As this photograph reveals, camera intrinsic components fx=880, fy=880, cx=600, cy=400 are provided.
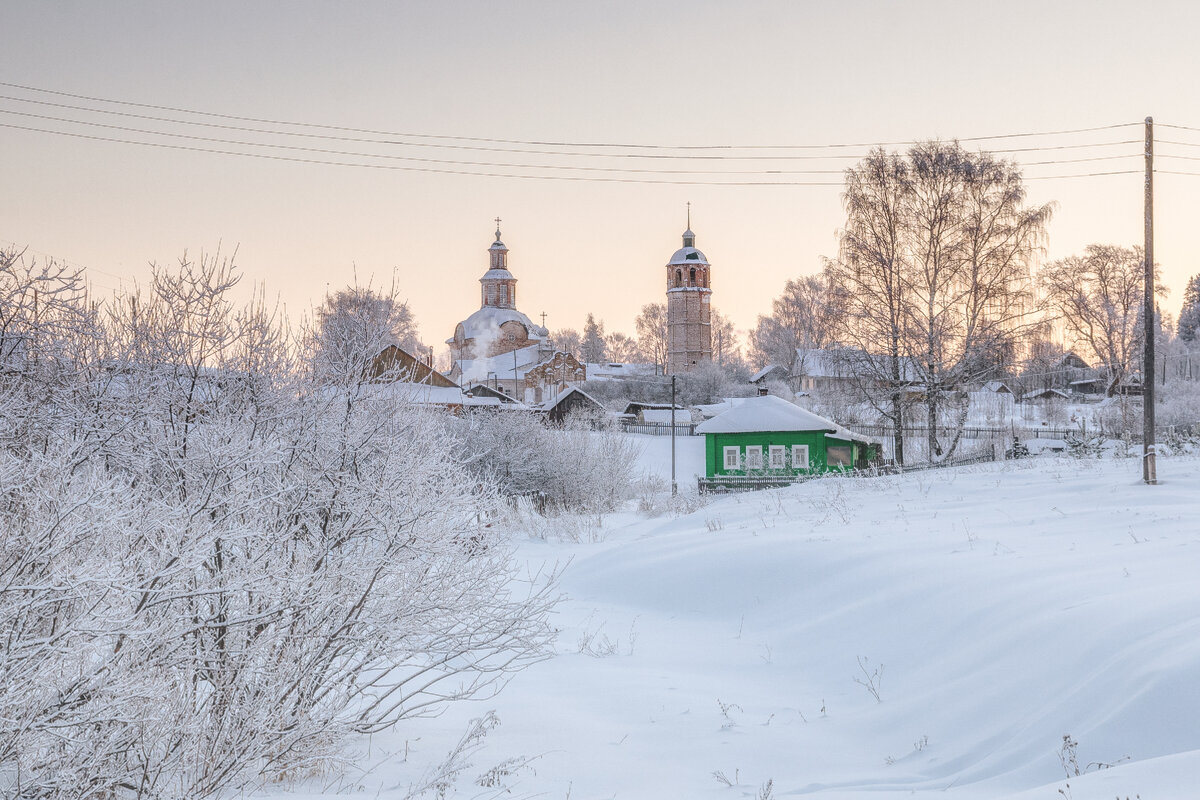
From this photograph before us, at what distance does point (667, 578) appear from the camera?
12.1 m

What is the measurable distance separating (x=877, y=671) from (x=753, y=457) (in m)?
19.9

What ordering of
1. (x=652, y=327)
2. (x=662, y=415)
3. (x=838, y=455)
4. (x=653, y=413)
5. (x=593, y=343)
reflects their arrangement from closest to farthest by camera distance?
(x=838, y=455), (x=662, y=415), (x=653, y=413), (x=652, y=327), (x=593, y=343)

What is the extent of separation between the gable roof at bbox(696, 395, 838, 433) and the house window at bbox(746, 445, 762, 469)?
59cm

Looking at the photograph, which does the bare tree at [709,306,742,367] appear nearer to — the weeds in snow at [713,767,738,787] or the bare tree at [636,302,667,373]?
the bare tree at [636,302,667,373]

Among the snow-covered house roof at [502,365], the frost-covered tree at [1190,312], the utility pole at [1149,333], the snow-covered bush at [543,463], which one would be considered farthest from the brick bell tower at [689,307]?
the utility pole at [1149,333]

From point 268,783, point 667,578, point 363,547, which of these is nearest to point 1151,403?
point 667,578

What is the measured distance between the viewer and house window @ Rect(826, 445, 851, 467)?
26562mm

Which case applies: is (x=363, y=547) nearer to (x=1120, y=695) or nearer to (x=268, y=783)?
(x=268, y=783)

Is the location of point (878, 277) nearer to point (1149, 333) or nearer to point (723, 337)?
point (1149, 333)

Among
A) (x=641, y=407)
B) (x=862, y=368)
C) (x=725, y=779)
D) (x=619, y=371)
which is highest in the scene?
(x=619, y=371)

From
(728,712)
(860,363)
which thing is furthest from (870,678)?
(860,363)

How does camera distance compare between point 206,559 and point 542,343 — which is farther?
point 542,343

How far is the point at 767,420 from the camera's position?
1065 inches

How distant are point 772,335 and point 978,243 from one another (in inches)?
2070
